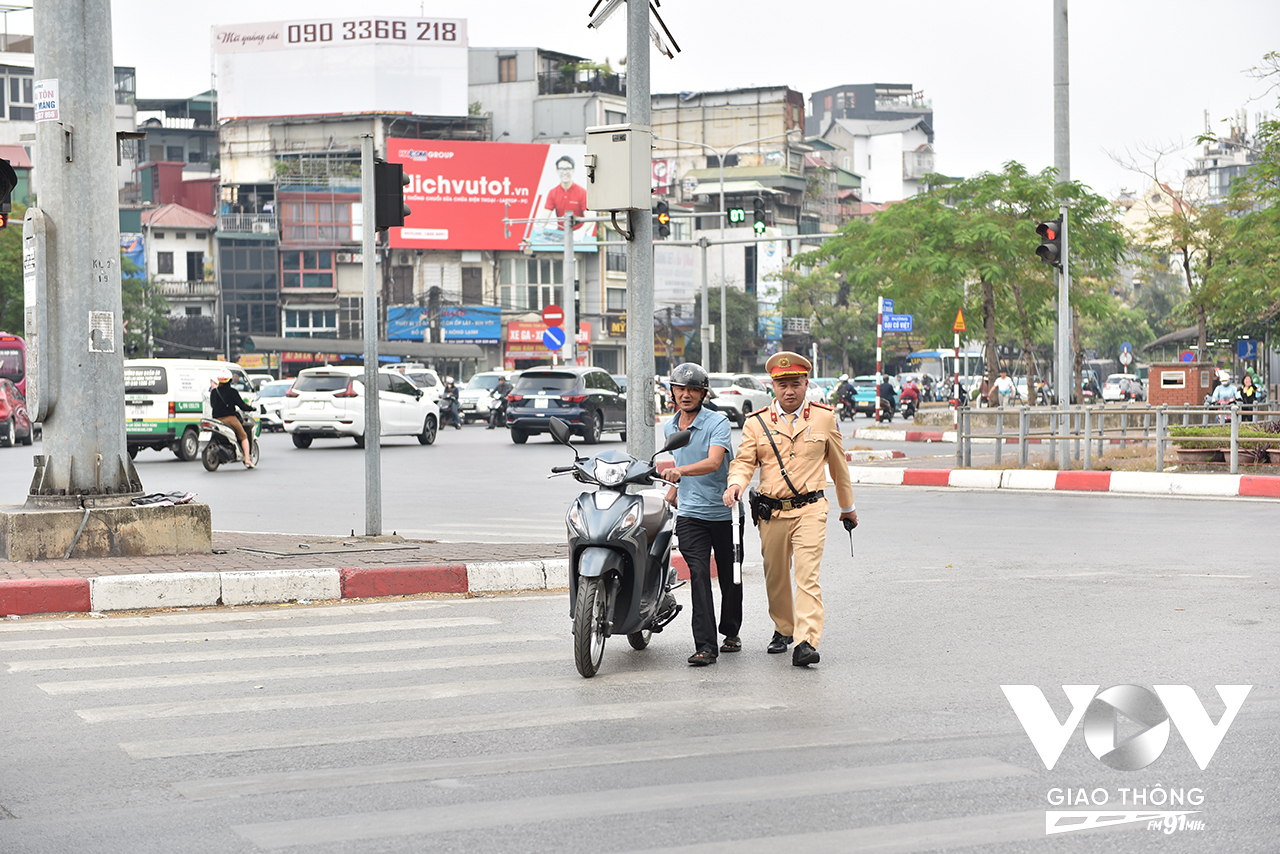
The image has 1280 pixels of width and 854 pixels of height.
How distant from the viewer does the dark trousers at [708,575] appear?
24.4 ft

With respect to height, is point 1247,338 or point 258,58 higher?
point 258,58

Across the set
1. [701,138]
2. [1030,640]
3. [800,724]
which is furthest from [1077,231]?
[701,138]

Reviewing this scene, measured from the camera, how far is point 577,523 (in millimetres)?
7172

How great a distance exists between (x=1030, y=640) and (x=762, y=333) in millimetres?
76138

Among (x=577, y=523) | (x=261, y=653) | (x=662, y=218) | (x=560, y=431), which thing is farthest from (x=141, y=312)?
(x=577, y=523)

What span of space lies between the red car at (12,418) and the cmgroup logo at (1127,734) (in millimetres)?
27879

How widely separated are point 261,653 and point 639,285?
15.9ft

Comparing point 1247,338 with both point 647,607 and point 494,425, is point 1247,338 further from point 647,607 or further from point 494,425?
point 647,607

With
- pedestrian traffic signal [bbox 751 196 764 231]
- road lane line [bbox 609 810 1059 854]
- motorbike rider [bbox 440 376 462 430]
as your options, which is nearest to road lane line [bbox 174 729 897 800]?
road lane line [bbox 609 810 1059 854]

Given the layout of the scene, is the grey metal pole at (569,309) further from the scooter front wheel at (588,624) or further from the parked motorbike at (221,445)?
the scooter front wheel at (588,624)

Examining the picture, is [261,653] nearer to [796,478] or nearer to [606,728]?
[606,728]

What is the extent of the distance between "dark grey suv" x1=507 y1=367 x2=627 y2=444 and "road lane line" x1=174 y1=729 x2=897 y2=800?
23747 mm

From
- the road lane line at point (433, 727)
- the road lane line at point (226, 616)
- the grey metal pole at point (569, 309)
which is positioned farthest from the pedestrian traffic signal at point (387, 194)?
the grey metal pole at point (569, 309)

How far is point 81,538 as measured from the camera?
1016 centimetres
